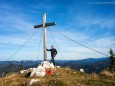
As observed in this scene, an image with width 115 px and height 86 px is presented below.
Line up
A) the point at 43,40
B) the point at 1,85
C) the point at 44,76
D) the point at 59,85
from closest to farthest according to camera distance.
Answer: the point at 59,85 → the point at 1,85 → the point at 44,76 → the point at 43,40

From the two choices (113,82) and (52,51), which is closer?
(113,82)

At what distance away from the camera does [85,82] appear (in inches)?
580

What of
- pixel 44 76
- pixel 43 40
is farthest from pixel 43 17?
pixel 44 76

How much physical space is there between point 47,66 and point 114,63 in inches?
2320

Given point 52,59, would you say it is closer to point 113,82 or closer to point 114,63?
point 113,82

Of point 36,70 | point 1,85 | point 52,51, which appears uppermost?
point 52,51

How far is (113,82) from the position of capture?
1422cm

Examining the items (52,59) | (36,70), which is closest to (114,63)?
(52,59)

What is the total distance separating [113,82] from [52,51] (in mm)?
10825

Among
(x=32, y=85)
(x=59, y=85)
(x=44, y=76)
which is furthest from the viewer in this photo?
(x=44, y=76)

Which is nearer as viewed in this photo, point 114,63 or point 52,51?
point 52,51

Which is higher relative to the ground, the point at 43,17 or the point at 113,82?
the point at 43,17

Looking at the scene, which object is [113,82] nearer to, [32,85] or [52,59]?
[32,85]

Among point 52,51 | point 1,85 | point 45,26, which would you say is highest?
point 45,26
